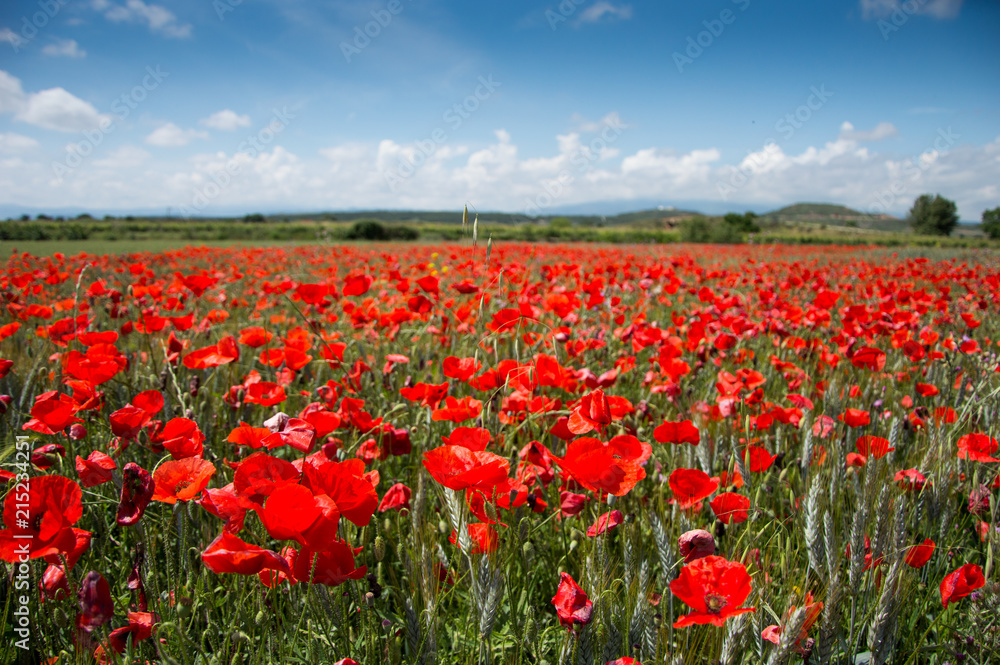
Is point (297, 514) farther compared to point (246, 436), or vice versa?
point (246, 436)

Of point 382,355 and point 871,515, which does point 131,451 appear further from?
point 871,515

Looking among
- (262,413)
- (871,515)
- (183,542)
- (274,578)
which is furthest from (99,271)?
(871,515)

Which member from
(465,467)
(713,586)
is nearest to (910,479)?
(713,586)

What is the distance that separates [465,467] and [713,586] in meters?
0.51

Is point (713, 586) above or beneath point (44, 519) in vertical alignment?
beneath

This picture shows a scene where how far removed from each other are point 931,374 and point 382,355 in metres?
3.21

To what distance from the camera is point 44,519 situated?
2.82 feet

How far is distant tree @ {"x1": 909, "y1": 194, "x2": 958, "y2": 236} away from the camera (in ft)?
194

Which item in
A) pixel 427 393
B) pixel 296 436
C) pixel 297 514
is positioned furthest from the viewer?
pixel 427 393

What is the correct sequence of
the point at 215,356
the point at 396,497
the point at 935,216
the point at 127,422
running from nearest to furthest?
the point at 127,422 < the point at 396,497 < the point at 215,356 < the point at 935,216

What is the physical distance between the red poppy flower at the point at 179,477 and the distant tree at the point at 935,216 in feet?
245

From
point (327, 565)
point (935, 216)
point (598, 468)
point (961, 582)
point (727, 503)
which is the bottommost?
point (961, 582)

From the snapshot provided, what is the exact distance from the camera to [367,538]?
1458mm

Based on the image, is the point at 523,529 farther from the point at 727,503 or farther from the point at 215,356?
the point at 215,356
